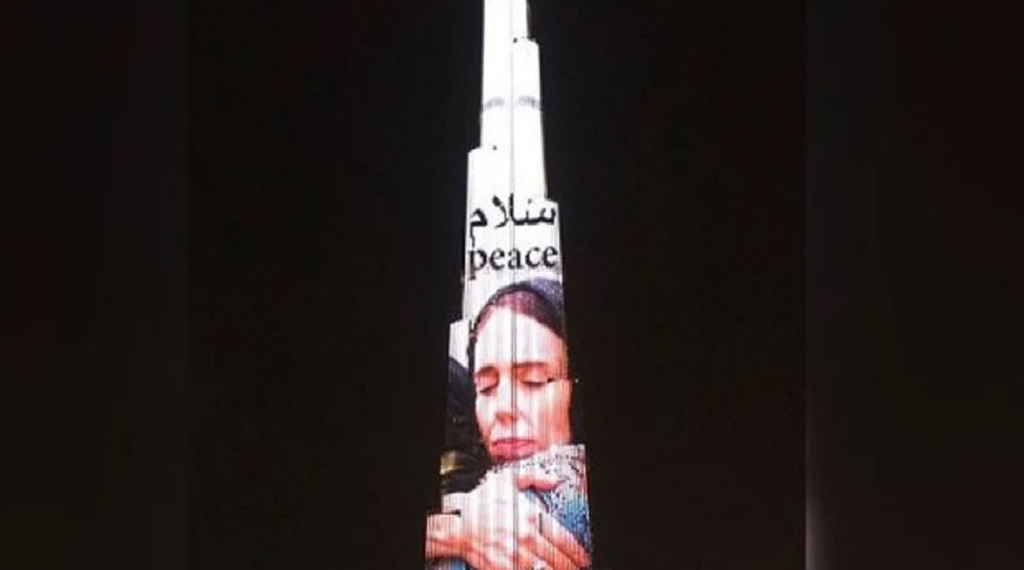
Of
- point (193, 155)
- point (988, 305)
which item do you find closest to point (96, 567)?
point (193, 155)

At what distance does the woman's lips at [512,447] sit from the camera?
4367 millimetres

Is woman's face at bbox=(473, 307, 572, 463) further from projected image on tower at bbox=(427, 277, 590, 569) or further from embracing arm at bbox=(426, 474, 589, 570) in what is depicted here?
embracing arm at bbox=(426, 474, 589, 570)

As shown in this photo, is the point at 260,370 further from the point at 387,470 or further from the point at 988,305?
the point at 988,305

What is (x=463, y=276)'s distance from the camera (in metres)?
4.42

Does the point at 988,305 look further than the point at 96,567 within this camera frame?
No

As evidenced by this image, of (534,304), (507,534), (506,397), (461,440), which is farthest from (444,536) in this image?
(534,304)

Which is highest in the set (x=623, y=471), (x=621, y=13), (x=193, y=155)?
(x=621, y=13)

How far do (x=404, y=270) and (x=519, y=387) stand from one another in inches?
22.2

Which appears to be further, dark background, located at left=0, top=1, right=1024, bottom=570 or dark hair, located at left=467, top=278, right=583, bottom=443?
dark hair, located at left=467, top=278, right=583, bottom=443

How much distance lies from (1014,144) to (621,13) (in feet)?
4.45

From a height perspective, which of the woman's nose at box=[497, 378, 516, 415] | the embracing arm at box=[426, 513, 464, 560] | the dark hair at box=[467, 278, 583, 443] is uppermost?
the dark hair at box=[467, 278, 583, 443]

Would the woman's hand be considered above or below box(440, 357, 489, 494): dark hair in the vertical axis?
below

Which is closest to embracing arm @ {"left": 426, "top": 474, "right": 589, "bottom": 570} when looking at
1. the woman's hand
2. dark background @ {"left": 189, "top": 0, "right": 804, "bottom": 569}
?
the woman's hand

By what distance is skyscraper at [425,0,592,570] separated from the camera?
14.3 feet
